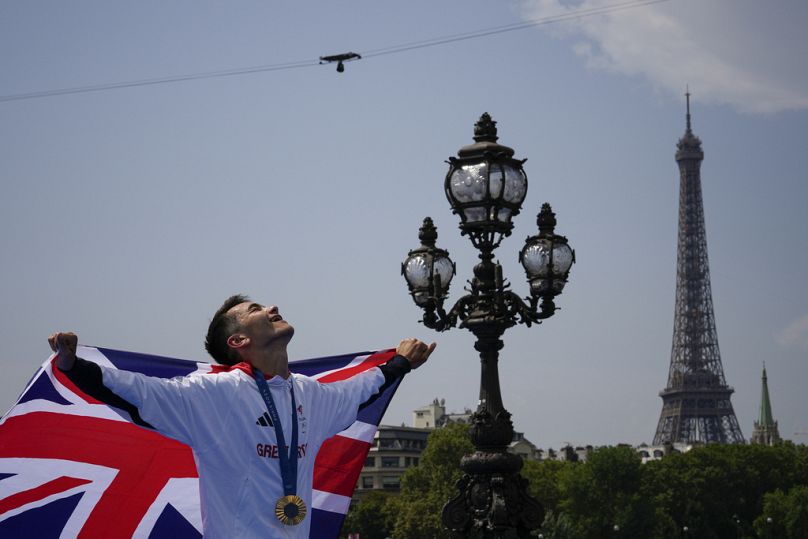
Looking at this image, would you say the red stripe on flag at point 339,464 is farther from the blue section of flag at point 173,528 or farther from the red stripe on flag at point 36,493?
the red stripe on flag at point 36,493

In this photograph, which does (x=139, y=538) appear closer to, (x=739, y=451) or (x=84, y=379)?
(x=84, y=379)

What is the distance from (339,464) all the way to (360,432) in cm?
24

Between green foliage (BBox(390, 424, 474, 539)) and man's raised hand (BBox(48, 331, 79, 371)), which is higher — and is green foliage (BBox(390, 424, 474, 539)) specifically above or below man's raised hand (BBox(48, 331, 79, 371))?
above

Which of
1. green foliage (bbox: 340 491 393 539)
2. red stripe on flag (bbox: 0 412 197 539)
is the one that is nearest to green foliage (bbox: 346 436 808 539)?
green foliage (bbox: 340 491 393 539)

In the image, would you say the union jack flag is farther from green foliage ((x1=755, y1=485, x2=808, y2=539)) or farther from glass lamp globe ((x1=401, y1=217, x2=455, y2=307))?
green foliage ((x1=755, y1=485, x2=808, y2=539))

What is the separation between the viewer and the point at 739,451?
117375mm

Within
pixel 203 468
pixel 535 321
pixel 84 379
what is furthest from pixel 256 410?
pixel 535 321

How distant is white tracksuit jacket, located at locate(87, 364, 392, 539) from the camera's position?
6582 millimetres

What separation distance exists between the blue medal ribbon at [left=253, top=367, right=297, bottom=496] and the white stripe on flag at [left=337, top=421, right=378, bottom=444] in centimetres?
153

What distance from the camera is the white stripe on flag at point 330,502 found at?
316 inches

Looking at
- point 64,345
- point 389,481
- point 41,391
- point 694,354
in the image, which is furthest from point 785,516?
point 64,345

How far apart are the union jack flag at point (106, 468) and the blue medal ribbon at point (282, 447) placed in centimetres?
122

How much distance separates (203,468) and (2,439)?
1967 millimetres

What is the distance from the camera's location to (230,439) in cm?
670
